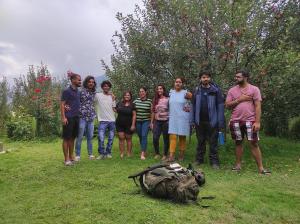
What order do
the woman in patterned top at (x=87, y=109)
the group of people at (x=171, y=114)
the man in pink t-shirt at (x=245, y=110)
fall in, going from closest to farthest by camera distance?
the man in pink t-shirt at (x=245, y=110)
the group of people at (x=171, y=114)
the woman in patterned top at (x=87, y=109)

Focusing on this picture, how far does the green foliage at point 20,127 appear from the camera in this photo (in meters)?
15.7

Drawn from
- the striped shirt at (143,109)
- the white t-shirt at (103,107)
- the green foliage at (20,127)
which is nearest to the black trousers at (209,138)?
the striped shirt at (143,109)

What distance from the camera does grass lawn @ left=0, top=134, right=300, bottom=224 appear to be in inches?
213

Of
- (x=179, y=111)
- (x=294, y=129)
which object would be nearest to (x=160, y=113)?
(x=179, y=111)

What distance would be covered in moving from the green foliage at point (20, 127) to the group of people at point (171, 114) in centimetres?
656

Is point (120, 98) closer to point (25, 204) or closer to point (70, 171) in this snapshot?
point (70, 171)

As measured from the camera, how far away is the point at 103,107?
979 centimetres

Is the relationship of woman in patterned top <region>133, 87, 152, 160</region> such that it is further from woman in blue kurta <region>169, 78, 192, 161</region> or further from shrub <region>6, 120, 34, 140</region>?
shrub <region>6, 120, 34, 140</region>

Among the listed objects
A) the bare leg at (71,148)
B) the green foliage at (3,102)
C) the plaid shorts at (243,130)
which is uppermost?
the green foliage at (3,102)

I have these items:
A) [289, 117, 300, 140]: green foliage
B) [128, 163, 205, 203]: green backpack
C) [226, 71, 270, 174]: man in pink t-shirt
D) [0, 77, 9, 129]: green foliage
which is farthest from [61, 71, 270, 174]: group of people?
[0, 77, 9, 129]: green foliage

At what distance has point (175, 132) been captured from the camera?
9.34 m

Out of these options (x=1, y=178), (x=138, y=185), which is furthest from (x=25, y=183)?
(x=138, y=185)

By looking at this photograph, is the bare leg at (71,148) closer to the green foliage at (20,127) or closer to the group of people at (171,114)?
the group of people at (171,114)

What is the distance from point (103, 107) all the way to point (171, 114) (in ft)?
5.42
